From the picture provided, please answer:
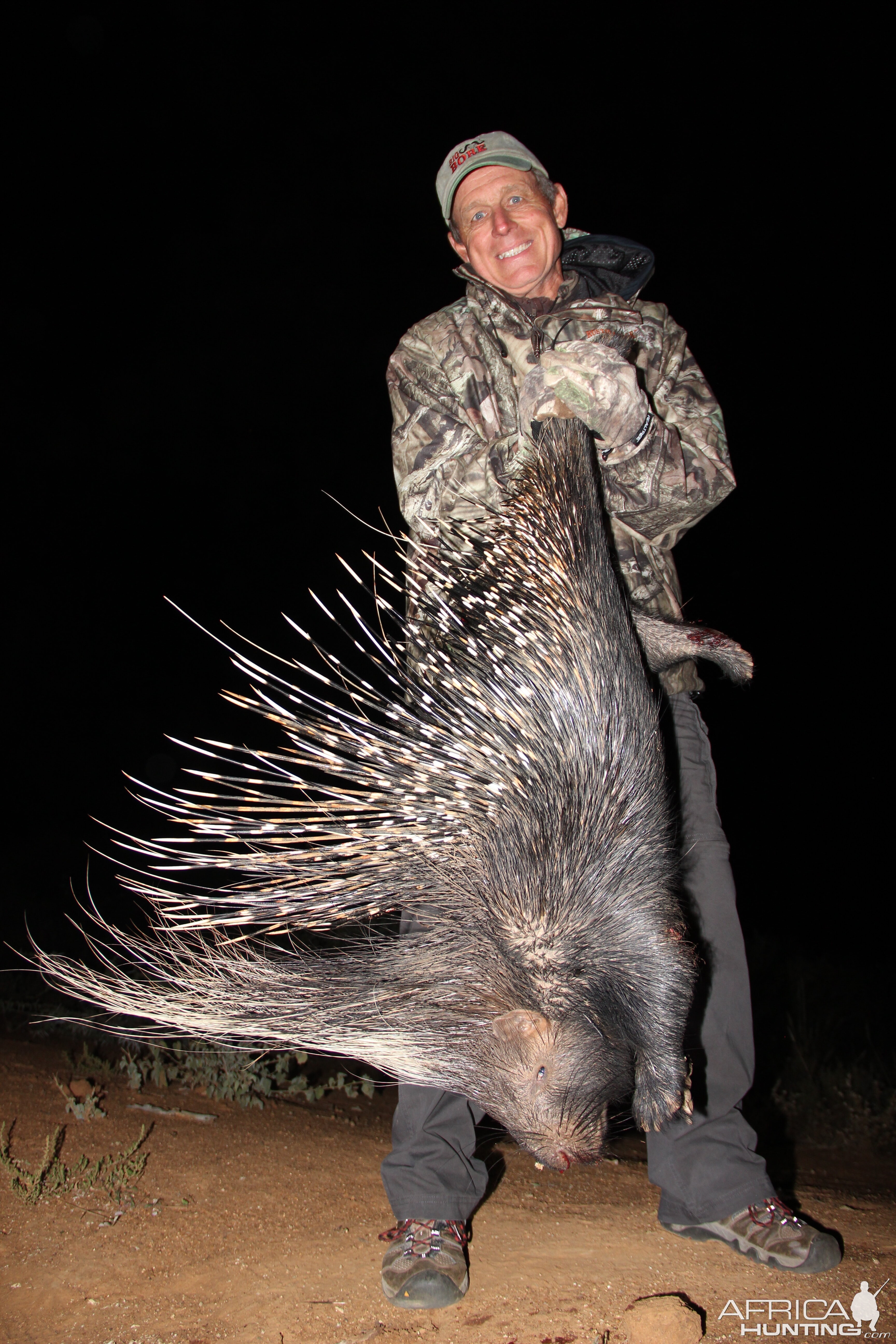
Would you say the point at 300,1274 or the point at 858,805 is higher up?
the point at 300,1274

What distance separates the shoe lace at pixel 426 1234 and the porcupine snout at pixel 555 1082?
494 mm

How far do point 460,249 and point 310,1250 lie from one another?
2528 millimetres

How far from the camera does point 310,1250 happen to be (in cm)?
191

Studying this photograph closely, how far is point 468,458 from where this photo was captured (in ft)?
6.25

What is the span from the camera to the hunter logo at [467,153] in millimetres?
2199

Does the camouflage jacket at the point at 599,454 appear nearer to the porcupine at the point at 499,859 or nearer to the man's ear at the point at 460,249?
the man's ear at the point at 460,249

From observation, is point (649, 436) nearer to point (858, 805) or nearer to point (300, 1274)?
point (300, 1274)

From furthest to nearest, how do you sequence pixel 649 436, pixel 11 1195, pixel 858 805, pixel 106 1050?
1. pixel 858 805
2. pixel 106 1050
3. pixel 11 1195
4. pixel 649 436

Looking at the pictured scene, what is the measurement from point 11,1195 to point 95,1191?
20 cm

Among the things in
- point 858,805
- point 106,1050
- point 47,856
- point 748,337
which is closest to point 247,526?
point 47,856

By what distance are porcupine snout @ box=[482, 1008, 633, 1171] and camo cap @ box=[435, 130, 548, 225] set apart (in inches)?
80.0

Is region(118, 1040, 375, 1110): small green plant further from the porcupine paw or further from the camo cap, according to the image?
the camo cap

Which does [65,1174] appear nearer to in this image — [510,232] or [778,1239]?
[778,1239]

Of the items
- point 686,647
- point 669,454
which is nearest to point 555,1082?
point 686,647
